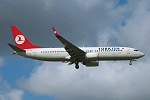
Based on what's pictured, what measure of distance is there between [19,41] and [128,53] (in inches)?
1052

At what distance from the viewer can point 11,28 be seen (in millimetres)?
68375

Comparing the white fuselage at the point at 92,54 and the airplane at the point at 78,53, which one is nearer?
the airplane at the point at 78,53

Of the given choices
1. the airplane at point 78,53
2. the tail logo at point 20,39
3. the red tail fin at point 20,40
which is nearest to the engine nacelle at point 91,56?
the airplane at point 78,53

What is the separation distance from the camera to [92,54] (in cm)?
5878

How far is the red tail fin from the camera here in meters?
65.4

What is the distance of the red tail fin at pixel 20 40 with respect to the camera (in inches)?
2576

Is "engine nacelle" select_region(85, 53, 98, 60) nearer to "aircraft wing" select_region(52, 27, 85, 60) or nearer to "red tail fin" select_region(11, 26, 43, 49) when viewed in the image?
"aircraft wing" select_region(52, 27, 85, 60)

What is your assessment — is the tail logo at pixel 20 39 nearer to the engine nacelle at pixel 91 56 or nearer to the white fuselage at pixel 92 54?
the white fuselage at pixel 92 54

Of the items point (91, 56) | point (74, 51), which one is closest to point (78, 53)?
point (74, 51)

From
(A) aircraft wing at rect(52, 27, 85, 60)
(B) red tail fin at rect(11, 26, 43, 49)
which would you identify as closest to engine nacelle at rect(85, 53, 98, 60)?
(A) aircraft wing at rect(52, 27, 85, 60)

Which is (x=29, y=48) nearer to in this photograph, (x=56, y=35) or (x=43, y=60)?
(x=43, y=60)

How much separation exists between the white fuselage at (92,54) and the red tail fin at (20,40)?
9.29 ft

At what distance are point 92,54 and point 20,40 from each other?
19521mm

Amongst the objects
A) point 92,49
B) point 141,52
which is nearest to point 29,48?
point 92,49
